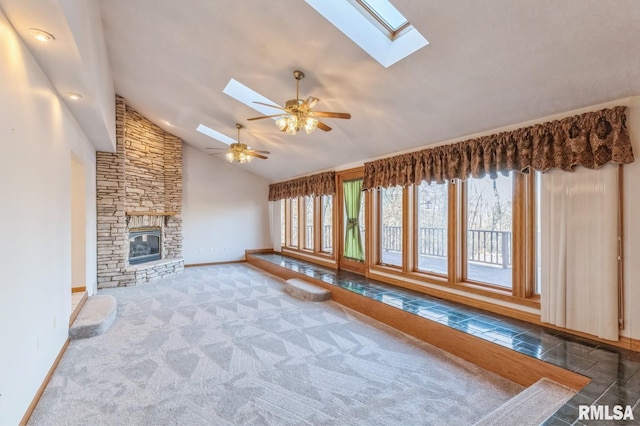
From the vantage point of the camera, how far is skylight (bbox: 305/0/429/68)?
286 cm

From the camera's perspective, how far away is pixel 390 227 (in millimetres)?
5914

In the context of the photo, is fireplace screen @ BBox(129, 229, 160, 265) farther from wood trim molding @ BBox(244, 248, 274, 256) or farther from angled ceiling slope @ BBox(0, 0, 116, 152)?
angled ceiling slope @ BBox(0, 0, 116, 152)

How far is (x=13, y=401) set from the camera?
2080mm

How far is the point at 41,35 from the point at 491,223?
5.13 m

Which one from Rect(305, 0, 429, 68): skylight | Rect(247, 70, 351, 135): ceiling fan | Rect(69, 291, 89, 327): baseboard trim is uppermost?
Rect(305, 0, 429, 68): skylight

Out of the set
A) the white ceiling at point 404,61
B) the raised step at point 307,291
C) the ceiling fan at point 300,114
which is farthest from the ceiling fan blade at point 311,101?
the raised step at point 307,291

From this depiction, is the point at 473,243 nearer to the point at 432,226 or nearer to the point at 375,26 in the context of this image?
the point at 432,226

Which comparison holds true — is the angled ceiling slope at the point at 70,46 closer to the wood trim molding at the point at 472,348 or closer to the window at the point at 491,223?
the wood trim molding at the point at 472,348

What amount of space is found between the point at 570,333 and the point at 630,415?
4.43ft

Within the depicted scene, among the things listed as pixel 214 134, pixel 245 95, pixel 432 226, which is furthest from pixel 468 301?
pixel 214 134

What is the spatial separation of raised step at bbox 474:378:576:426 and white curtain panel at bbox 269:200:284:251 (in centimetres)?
759

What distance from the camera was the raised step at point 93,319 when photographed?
3.74 m

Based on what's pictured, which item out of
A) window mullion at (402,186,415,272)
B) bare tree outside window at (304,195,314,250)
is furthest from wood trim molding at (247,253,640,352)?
bare tree outside window at (304,195,314,250)

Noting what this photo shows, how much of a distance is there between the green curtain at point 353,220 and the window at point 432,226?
4.17ft
